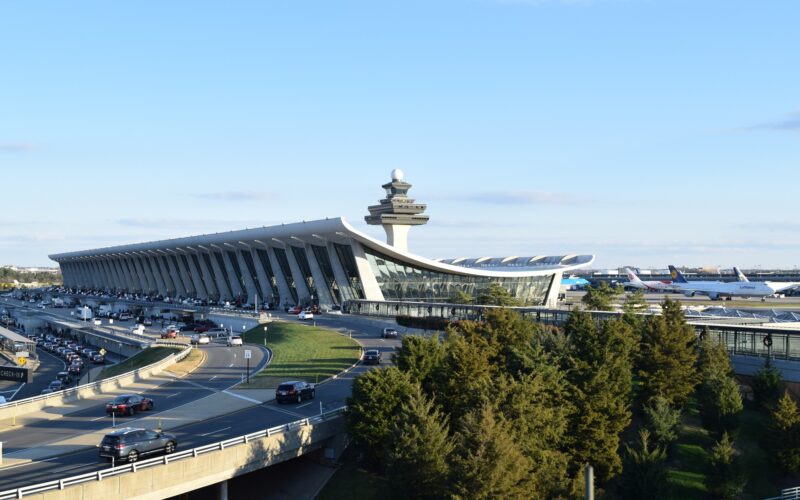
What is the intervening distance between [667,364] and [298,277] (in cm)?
8215

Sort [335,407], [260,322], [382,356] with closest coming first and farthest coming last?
1. [335,407]
2. [382,356]
3. [260,322]

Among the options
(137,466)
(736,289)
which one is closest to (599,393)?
(137,466)

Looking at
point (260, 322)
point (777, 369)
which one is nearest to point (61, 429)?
point (777, 369)

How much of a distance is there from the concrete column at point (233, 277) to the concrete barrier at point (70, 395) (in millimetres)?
78320

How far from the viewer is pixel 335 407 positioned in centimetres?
3847

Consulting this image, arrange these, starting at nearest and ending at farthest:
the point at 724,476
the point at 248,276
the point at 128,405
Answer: the point at 724,476 → the point at 128,405 → the point at 248,276

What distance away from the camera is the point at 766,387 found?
3922 cm

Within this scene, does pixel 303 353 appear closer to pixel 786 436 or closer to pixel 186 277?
pixel 786 436

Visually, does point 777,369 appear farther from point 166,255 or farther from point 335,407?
point 166,255

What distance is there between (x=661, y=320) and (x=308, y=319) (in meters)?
57.2

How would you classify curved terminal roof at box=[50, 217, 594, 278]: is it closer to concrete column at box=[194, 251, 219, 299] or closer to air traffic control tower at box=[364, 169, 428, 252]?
concrete column at box=[194, 251, 219, 299]

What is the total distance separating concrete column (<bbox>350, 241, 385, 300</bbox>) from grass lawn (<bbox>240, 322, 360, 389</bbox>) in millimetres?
19682

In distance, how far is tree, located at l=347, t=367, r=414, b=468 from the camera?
106 feet

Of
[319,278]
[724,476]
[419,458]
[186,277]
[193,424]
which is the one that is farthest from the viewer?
[186,277]
